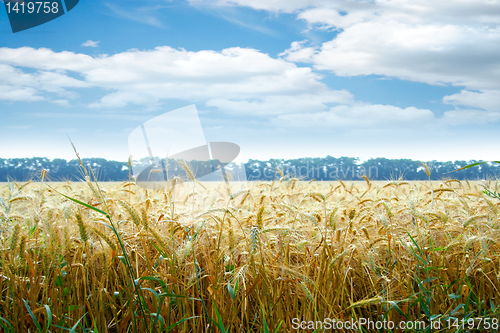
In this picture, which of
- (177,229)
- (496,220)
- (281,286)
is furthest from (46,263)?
(496,220)

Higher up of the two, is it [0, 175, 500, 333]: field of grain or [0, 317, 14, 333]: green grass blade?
[0, 175, 500, 333]: field of grain

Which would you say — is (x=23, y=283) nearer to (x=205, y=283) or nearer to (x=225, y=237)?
(x=205, y=283)

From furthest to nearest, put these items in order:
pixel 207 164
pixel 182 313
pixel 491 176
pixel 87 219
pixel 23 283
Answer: pixel 207 164 < pixel 491 176 < pixel 87 219 < pixel 23 283 < pixel 182 313

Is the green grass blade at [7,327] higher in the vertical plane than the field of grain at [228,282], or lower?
lower

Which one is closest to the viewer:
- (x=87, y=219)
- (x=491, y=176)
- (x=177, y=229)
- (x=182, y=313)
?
(x=182, y=313)

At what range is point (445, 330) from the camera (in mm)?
1671

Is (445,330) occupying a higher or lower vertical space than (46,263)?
lower

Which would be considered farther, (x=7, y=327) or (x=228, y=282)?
(x=7, y=327)

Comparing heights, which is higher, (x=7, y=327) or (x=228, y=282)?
A: (x=228, y=282)

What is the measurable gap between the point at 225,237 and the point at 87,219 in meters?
1.09

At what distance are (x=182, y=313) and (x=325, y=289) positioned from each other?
788mm

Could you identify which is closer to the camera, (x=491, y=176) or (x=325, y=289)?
(x=325, y=289)

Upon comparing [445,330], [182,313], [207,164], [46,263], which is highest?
[207,164]

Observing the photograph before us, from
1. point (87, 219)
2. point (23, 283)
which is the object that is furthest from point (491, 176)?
point (23, 283)
